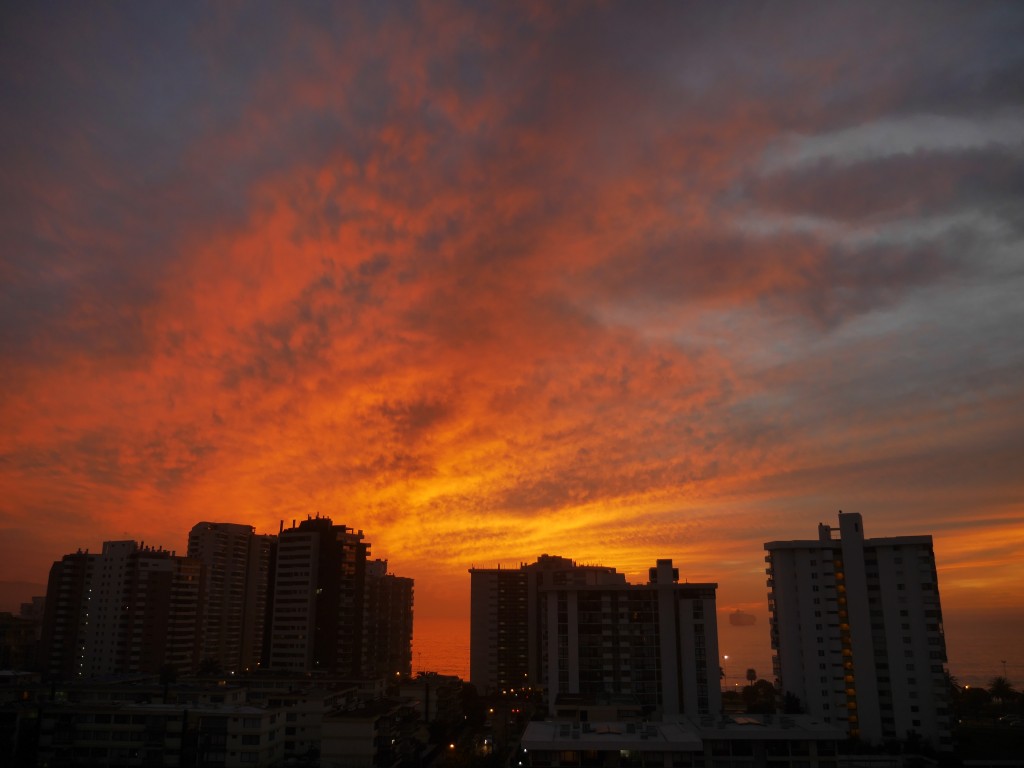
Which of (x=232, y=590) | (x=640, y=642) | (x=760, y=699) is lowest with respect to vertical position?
(x=760, y=699)

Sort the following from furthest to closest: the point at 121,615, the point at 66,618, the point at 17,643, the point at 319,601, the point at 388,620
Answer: the point at 17,643 → the point at 388,620 → the point at 66,618 → the point at 121,615 → the point at 319,601

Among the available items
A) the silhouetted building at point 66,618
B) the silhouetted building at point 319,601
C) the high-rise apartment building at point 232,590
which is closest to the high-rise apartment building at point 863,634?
the silhouetted building at point 319,601

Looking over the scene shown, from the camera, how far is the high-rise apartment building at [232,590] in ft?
320

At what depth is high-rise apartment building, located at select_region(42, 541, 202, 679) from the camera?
289 ft

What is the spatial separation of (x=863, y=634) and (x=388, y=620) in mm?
70715

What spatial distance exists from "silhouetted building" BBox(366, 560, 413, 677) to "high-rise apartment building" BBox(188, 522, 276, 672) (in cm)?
1409

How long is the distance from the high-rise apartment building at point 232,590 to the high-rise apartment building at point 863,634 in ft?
202

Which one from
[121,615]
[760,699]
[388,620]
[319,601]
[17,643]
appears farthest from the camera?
[17,643]

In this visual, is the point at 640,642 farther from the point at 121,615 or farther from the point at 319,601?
the point at 121,615

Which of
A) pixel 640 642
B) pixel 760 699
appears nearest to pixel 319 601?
pixel 640 642

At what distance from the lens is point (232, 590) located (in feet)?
339

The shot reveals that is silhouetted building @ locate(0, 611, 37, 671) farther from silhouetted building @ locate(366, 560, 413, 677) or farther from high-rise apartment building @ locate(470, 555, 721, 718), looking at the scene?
high-rise apartment building @ locate(470, 555, 721, 718)

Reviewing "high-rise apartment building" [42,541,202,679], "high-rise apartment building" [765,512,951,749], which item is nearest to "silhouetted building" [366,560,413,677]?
"high-rise apartment building" [42,541,202,679]

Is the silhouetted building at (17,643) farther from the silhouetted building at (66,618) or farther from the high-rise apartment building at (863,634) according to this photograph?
the high-rise apartment building at (863,634)
